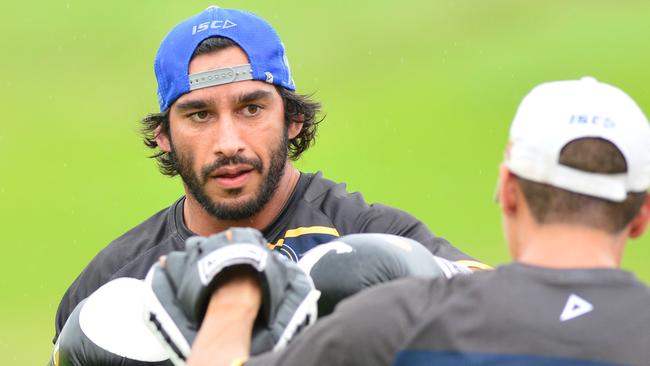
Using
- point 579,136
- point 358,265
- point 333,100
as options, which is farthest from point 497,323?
point 333,100

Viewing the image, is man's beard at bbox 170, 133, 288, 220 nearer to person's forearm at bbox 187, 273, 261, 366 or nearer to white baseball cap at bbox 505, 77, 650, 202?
person's forearm at bbox 187, 273, 261, 366

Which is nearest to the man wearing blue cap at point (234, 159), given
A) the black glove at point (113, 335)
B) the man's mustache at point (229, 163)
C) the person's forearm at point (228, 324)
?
the man's mustache at point (229, 163)

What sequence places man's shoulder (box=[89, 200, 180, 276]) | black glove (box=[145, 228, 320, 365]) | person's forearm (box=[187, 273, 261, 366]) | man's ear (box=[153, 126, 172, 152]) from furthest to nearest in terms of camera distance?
man's ear (box=[153, 126, 172, 152]) < man's shoulder (box=[89, 200, 180, 276]) < black glove (box=[145, 228, 320, 365]) < person's forearm (box=[187, 273, 261, 366])

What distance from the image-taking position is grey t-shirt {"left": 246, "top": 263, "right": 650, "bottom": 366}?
3.70 metres

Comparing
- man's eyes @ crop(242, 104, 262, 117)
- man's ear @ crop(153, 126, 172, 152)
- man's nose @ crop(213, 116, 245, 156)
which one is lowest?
man's ear @ crop(153, 126, 172, 152)

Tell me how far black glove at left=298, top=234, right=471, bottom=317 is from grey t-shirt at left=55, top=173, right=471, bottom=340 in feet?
3.80

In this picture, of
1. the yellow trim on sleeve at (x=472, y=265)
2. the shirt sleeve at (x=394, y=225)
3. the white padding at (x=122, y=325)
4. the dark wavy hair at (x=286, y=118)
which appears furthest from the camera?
the dark wavy hair at (x=286, y=118)

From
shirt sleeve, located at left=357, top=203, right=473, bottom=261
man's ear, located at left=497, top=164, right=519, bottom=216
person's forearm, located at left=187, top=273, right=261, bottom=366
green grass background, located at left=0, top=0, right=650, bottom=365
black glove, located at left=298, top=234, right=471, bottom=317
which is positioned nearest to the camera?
man's ear, located at left=497, top=164, right=519, bottom=216

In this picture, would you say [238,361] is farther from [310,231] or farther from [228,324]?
[310,231]

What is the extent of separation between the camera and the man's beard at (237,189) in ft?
20.9

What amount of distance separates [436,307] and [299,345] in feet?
1.31

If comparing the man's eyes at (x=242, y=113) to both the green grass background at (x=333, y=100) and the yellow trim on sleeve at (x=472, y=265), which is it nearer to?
the yellow trim on sleeve at (x=472, y=265)

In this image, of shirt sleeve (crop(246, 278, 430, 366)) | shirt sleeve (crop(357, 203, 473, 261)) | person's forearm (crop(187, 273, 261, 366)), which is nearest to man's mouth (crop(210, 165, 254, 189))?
shirt sleeve (crop(357, 203, 473, 261))

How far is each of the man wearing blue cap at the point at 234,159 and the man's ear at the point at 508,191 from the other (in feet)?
7.18
